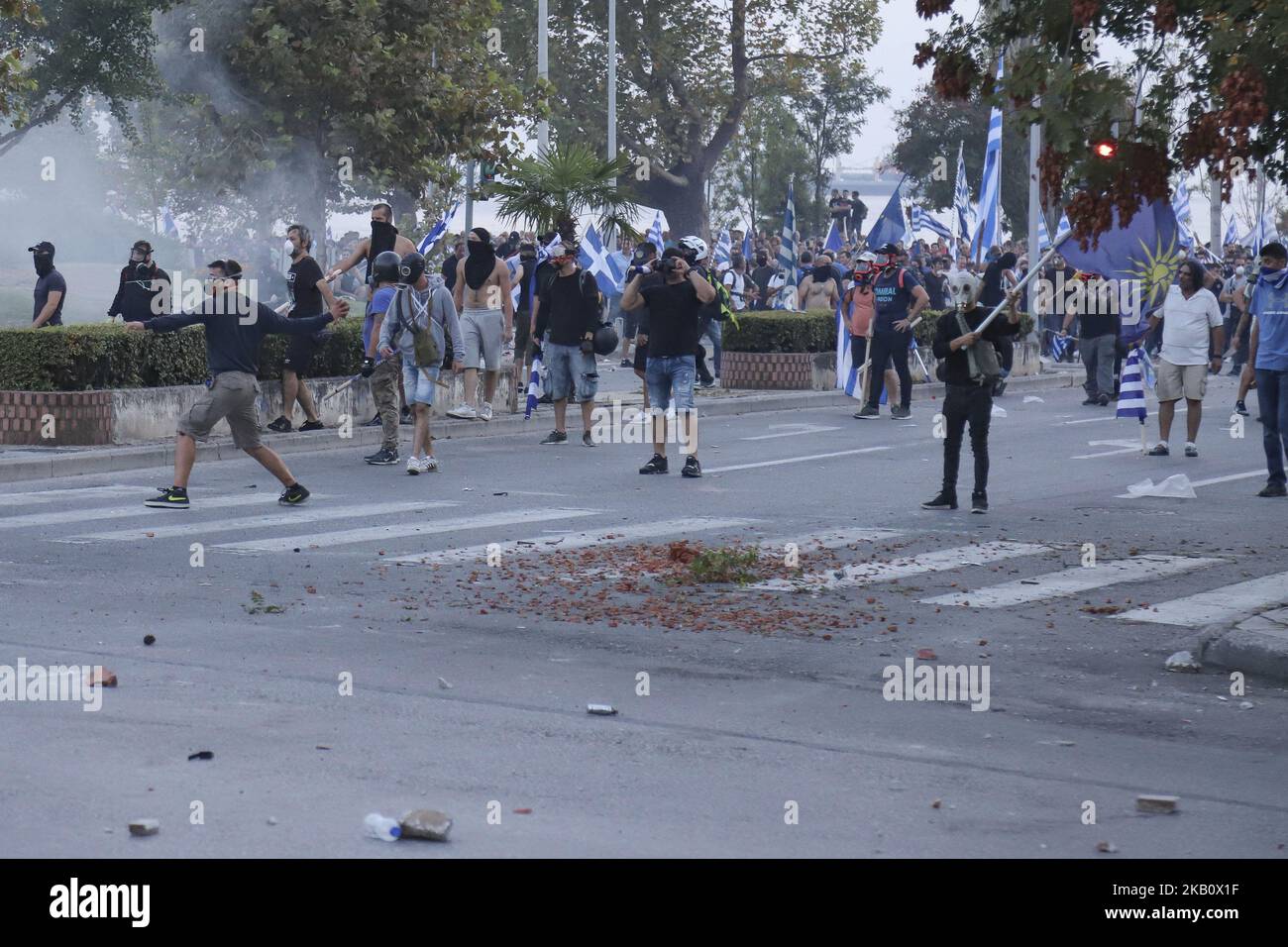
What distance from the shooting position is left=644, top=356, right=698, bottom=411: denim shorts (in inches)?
631

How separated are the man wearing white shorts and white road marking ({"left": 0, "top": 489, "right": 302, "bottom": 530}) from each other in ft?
25.5

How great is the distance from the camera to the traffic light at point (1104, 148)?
9.30 m

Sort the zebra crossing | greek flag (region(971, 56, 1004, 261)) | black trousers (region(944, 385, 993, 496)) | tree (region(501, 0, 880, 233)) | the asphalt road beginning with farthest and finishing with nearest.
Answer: tree (region(501, 0, 880, 233)) → greek flag (region(971, 56, 1004, 261)) → black trousers (region(944, 385, 993, 496)) → the zebra crossing → the asphalt road

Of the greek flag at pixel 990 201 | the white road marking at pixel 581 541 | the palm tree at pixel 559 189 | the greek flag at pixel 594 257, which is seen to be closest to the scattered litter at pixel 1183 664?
the white road marking at pixel 581 541

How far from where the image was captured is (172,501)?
44.3 ft

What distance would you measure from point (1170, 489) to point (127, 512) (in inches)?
320

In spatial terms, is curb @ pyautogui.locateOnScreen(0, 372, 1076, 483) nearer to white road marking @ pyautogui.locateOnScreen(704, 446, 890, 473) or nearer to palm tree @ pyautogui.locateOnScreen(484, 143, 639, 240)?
palm tree @ pyautogui.locateOnScreen(484, 143, 639, 240)

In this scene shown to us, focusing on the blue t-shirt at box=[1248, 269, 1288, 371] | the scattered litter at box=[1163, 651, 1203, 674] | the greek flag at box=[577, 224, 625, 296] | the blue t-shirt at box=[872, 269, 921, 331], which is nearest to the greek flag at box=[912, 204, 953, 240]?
the greek flag at box=[577, 224, 625, 296]

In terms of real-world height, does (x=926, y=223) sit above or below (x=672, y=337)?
above

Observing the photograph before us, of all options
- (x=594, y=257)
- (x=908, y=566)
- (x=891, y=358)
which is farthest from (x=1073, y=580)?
(x=594, y=257)

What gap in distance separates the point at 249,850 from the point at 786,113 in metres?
61.7

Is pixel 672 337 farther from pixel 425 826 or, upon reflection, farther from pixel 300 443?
pixel 425 826

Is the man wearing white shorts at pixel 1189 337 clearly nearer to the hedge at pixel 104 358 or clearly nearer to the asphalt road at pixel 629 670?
the asphalt road at pixel 629 670
